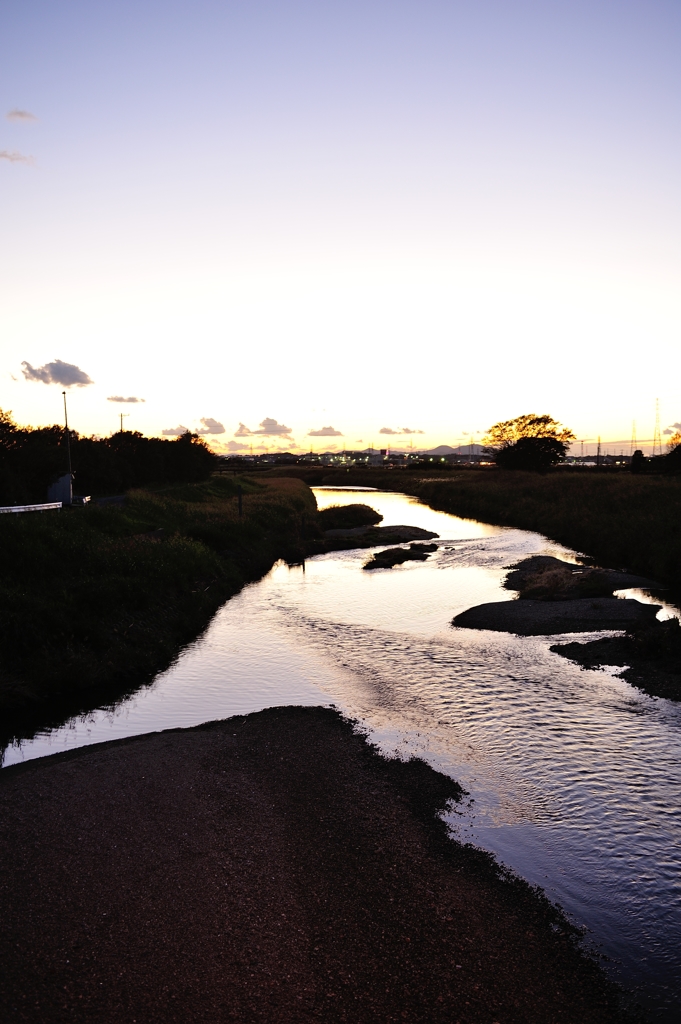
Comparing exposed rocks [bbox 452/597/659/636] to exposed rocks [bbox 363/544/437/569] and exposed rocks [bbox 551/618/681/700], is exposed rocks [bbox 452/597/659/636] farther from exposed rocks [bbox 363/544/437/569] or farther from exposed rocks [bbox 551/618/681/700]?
exposed rocks [bbox 363/544/437/569]

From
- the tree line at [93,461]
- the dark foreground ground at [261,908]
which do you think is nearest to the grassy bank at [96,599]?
the dark foreground ground at [261,908]

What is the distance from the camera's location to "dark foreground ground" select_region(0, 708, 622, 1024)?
7.52 m

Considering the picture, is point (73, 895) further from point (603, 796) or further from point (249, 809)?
point (603, 796)

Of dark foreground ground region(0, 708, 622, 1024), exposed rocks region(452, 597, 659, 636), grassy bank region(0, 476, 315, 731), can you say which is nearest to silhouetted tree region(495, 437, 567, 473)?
grassy bank region(0, 476, 315, 731)

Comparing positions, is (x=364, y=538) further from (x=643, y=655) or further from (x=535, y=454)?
(x=535, y=454)

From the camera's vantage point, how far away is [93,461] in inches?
2381

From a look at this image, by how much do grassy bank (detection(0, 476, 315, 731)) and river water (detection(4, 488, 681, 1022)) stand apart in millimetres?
1238

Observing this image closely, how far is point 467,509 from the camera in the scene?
8231 centimetres

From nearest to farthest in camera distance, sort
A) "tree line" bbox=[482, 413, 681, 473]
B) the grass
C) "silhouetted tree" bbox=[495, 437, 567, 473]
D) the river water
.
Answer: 1. the river water
2. the grass
3. "tree line" bbox=[482, 413, 681, 473]
4. "silhouetted tree" bbox=[495, 437, 567, 473]

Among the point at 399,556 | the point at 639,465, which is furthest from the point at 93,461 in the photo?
the point at 639,465

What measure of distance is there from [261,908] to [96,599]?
15479mm

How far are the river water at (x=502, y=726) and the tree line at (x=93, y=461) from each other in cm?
1924

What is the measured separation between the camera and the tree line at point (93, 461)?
1644 inches

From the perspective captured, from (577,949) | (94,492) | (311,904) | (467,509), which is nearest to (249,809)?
(311,904)
